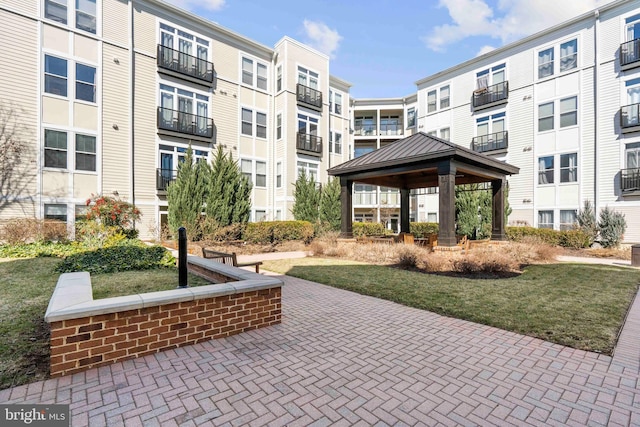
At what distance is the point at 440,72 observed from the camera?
25.3m

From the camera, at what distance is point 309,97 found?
23.4m

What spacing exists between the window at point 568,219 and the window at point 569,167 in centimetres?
189

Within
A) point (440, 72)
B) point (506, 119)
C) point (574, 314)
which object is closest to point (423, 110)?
point (440, 72)

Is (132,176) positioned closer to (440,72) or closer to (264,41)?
(264,41)

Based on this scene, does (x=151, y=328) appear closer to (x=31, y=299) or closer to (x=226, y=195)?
(x=31, y=299)

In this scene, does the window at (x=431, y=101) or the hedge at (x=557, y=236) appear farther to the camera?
the window at (x=431, y=101)

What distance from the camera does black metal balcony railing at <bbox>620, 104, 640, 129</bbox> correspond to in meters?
16.2

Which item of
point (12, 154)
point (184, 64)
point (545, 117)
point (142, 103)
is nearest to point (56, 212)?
point (12, 154)

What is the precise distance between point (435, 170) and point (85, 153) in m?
16.3

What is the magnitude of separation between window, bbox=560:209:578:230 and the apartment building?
1624cm

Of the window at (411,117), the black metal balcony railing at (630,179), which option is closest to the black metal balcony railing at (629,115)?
the black metal balcony railing at (630,179)

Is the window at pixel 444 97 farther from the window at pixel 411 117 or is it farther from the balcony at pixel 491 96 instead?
the window at pixel 411 117

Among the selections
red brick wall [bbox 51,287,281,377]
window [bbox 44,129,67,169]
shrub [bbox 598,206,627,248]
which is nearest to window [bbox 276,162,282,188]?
window [bbox 44,129,67,169]

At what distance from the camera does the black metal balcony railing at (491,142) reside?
21.7 metres
